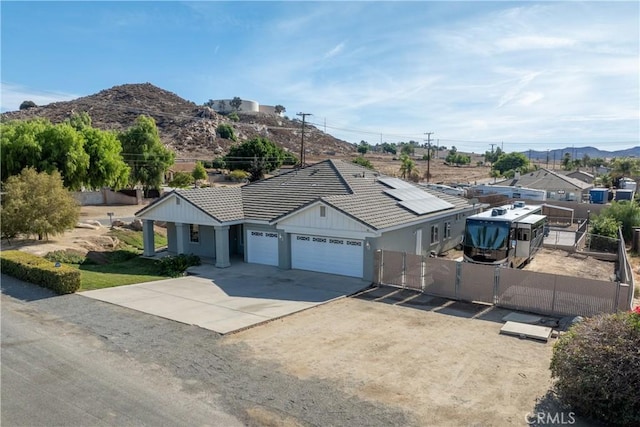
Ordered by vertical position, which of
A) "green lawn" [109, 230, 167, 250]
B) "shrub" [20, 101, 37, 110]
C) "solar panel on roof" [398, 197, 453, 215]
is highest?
"shrub" [20, 101, 37, 110]

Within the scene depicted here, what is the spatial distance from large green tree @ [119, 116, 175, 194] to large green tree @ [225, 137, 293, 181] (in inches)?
801

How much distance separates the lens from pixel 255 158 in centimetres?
7856

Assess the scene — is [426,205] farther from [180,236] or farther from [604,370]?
[604,370]

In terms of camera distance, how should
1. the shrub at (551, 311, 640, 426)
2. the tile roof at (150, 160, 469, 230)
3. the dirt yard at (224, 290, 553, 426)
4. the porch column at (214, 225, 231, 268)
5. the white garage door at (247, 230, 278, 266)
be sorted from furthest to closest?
the white garage door at (247, 230, 278, 266) < the porch column at (214, 225, 231, 268) < the tile roof at (150, 160, 469, 230) < the dirt yard at (224, 290, 553, 426) < the shrub at (551, 311, 640, 426)

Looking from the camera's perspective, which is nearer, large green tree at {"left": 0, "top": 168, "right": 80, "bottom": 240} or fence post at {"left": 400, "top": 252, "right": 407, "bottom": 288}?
fence post at {"left": 400, "top": 252, "right": 407, "bottom": 288}

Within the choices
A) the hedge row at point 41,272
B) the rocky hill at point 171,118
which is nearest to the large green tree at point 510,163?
the rocky hill at point 171,118

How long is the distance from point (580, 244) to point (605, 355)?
2363 centimetres

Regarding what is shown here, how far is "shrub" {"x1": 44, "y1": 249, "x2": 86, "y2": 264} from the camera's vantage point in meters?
22.7

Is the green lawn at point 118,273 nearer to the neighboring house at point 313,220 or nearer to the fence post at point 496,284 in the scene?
the neighboring house at point 313,220

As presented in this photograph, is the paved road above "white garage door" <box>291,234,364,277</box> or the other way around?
the other way around

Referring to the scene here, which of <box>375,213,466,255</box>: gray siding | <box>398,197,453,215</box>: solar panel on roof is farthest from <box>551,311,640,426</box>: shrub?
<box>398,197,453,215</box>: solar panel on roof

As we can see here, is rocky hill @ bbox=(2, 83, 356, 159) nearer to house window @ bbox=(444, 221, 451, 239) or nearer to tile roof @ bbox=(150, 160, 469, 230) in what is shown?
tile roof @ bbox=(150, 160, 469, 230)

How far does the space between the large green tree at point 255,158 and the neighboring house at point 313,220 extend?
49733 mm

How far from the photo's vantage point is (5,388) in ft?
31.2
